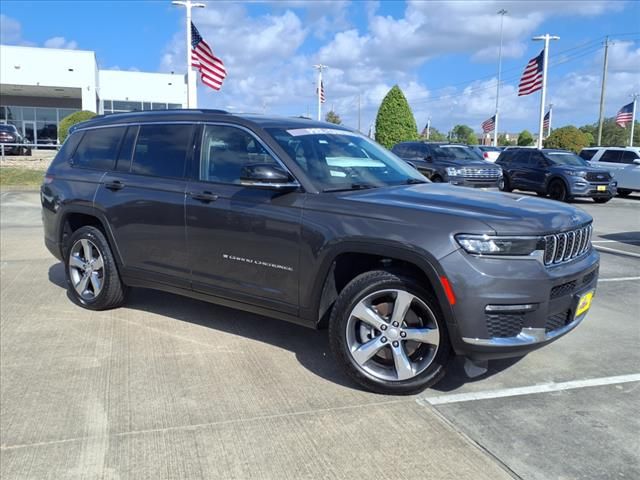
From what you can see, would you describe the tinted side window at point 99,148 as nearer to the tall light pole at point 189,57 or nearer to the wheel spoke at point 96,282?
the wheel spoke at point 96,282

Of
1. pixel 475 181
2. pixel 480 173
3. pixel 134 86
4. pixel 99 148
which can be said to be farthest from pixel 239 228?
pixel 134 86

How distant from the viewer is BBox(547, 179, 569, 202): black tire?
18094 millimetres

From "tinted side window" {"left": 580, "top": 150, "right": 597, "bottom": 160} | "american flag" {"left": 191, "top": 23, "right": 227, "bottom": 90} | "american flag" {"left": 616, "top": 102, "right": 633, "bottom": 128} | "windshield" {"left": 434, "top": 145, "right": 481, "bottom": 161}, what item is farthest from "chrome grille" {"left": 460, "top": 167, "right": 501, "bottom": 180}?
"american flag" {"left": 616, "top": 102, "right": 633, "bottom": 128}

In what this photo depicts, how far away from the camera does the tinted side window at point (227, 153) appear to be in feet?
14.4

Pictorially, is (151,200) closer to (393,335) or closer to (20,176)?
(393,335)

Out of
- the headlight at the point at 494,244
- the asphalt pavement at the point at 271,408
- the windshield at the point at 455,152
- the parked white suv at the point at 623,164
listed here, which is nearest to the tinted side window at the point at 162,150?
the asphalt pavement at the point at 271,408

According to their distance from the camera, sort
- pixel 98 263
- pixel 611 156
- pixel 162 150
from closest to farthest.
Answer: pixel 162 150, pixel 98 263, pixel 611 156

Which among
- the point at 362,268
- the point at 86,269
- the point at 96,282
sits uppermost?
the point at 362,268

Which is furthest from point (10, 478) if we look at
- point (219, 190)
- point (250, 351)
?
point (219, 190)

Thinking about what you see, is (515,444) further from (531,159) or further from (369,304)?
(531,159)

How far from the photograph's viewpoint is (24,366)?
13.9 feet

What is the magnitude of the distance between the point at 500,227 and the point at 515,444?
3.98ft

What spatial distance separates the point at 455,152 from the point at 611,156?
746cm

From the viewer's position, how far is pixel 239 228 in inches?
168
